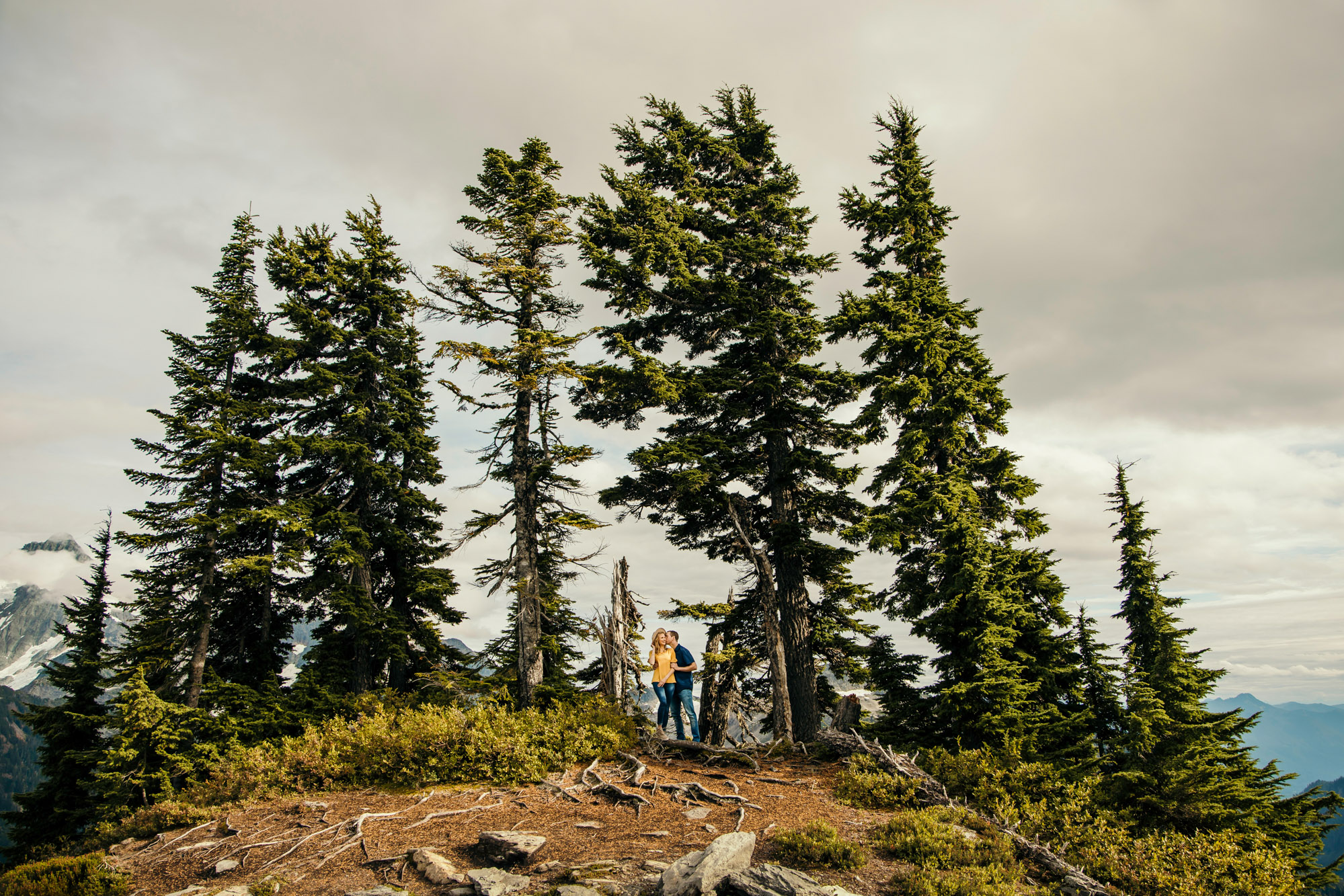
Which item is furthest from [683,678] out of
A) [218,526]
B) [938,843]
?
[218,526]

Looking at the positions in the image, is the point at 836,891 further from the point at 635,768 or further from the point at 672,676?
the point at 672,676

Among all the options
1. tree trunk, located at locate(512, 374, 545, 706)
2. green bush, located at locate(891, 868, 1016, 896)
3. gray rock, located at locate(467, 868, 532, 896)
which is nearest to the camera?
green bush, located at locate(891, 868, 1016, 896)

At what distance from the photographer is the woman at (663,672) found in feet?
41.8

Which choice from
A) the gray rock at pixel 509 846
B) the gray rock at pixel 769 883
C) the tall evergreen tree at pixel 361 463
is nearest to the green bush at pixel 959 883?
the gray rock at pixel 769 883

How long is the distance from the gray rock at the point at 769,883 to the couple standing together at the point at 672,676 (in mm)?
6119

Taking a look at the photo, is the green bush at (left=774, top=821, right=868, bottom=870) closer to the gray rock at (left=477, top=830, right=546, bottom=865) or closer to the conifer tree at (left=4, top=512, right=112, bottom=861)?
the gray rock at (left=477, top=830, right=546, bottom=865)

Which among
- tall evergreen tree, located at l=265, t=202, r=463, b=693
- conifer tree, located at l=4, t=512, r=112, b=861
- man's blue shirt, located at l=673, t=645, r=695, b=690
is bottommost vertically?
conifer tree, located at l=4, t=512, r=112, b=861

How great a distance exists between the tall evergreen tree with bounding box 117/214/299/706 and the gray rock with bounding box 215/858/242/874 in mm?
10081

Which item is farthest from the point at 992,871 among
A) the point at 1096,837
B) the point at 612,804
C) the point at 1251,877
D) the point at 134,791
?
the point at 134,791

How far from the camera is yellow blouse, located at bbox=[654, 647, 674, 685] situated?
1270 centimetres

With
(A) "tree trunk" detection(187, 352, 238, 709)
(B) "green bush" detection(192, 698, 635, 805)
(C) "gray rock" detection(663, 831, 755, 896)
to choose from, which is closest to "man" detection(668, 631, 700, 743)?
(B) "green bush" detection(192, 698, 635, 805)

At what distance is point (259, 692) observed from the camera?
19.3 metres

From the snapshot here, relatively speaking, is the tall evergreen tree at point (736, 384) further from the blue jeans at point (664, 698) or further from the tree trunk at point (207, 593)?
the tree trunk at point (207, 593)

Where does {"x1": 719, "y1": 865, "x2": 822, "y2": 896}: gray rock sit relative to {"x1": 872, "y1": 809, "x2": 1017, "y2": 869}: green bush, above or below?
above
